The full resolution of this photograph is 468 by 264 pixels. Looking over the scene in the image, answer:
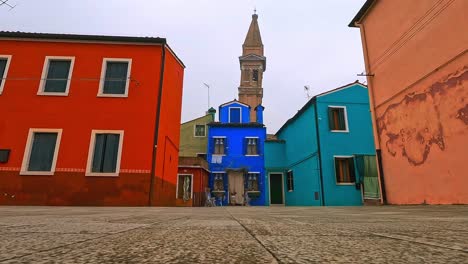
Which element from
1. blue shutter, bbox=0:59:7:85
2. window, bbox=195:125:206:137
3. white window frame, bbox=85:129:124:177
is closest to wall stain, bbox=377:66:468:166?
white window frame, bbox=85:129:124:177

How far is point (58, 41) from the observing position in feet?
33.1

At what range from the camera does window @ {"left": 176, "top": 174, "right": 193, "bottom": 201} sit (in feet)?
55.5

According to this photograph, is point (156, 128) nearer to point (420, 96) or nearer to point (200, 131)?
point (420, 96)

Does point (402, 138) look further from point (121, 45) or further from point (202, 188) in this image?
point (202, 188)

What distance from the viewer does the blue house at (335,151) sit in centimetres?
1320

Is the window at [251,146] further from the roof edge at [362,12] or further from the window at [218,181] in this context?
the roof edge at [362,12]

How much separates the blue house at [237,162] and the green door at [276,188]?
0.68 m

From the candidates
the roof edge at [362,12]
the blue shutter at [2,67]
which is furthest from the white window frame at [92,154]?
the roof edge at [362,12]

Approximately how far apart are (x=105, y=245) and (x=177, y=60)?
38.4 ft

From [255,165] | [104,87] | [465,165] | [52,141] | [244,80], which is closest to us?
[465,165]

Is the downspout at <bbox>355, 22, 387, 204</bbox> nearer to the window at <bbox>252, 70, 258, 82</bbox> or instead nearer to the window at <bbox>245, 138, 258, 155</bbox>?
the window at <bbox>245, 138, 258, 155</bbox>

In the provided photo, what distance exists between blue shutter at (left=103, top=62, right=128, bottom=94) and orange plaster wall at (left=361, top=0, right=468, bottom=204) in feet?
28.4

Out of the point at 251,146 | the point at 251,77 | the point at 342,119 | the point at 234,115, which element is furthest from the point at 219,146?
the point at 251,77

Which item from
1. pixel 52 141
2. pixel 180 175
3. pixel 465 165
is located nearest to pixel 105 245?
pixel 465 165
